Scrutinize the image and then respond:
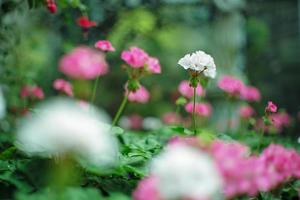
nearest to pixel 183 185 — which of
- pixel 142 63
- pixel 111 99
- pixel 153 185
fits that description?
pixel 153 185

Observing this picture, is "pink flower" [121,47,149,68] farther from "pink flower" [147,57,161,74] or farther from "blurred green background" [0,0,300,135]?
"blurred green background" [0,0,300,135]

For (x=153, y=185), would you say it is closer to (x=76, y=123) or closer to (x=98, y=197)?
(x=76, y=123)

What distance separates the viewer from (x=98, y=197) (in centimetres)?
144

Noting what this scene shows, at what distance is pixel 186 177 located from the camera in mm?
1084

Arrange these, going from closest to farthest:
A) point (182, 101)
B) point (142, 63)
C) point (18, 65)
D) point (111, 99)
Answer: point (142, 63) < point (182, 101) < point (18, 65) < point (111, 99)

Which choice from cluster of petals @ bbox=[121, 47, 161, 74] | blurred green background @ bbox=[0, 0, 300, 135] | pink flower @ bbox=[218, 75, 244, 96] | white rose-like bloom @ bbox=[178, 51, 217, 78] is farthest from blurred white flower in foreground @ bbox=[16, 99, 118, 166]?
blurred green background @ bbox=[0, 0, 300, 135]

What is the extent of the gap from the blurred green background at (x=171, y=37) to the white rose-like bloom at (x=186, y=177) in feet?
10.2

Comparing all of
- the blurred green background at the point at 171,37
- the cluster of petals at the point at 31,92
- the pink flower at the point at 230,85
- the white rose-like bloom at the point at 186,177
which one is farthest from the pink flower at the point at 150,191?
the blurred green background at the point at 171,37

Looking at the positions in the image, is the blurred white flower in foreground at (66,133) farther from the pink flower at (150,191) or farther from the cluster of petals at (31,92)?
the cluster of petals at (31,92)

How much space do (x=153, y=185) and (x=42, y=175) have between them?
65cm

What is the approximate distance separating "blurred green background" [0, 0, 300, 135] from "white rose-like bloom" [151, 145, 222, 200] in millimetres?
3122

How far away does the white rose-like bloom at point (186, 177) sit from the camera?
108 cm

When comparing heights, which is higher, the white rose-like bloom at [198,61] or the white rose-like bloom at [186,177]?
the white rose-like bloom at [198,61]

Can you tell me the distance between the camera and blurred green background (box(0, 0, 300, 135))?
4832 millimetres
